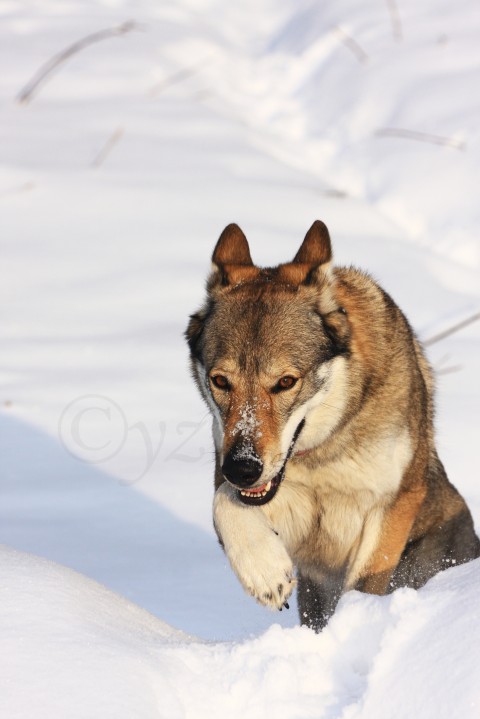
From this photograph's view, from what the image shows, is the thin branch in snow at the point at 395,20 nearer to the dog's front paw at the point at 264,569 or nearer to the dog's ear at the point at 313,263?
the dog's ear at the point at 313,263

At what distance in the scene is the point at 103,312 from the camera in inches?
327

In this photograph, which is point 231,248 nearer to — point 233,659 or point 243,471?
point 243,471

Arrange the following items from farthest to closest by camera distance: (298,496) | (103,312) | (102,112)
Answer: (102,112)
(103,312)
(298,496)

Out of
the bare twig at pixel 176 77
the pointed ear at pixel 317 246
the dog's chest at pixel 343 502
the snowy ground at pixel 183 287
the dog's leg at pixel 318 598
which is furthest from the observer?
the bare twig at pixel 176 77

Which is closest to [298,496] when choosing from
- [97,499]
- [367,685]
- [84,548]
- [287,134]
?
[367,685]

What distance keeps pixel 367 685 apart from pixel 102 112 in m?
9.19

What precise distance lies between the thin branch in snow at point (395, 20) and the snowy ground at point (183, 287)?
0.33 ft

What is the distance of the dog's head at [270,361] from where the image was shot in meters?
3.62

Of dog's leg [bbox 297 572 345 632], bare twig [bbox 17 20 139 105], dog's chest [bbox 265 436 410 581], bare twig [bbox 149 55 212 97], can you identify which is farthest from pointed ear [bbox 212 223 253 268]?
bare twig [bbox 149 55 212 97]

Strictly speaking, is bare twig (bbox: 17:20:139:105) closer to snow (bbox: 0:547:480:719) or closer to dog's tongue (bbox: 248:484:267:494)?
dog's tongue (bbox: 248:484:267:494)

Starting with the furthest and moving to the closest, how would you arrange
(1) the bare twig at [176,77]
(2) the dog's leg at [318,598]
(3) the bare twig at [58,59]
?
1. (1) the bare twig at [176,77]
2. (3) the bare twig at [58,59]
3. (2) the dog's leg at [318,598]

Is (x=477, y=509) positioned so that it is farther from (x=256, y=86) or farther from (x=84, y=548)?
(x=256, y=86)

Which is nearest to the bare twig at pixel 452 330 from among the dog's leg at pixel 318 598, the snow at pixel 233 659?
the dog's leg at pixel 318 598

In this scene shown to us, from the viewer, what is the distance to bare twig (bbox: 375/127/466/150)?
10.0 m
